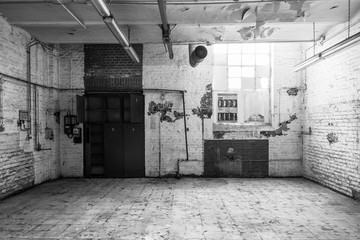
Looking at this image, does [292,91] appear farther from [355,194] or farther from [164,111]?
[164,111]

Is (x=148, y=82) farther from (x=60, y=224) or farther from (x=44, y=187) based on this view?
(x=60, y=224)

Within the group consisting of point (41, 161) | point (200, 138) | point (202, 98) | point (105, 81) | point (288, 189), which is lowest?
point (288, 189)

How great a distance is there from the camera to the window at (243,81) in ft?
26.8

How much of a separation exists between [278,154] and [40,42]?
6.87 metres

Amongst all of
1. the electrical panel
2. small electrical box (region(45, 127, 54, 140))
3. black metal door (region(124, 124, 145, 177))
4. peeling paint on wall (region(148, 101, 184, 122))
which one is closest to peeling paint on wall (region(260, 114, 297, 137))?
the electrical panel

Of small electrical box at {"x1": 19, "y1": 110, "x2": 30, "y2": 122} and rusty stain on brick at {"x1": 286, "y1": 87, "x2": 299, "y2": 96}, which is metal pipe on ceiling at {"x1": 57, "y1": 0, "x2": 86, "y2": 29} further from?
rusty stain on brick at {"x1": 286, "y1": 87, "x2": 299, "y2": 96}

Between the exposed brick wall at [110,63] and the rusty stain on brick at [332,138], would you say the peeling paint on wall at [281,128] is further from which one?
the exposed brick wall at [110,63]

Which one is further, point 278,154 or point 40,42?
point 278,154

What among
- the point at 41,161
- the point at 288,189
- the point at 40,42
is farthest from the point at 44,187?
the point at 288,189

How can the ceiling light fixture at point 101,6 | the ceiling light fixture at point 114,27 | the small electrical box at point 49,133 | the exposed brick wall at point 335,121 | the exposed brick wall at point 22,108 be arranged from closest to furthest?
the ceiling light fixture at point 101,6
the ceiling light fixture at point 114,27
the exposed brick wall at point 335,121
the exposed brick wall at point 22,108
the small electrical box at point 49,133

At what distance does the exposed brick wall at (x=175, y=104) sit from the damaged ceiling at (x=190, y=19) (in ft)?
3.67

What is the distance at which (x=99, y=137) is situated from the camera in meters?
7.99

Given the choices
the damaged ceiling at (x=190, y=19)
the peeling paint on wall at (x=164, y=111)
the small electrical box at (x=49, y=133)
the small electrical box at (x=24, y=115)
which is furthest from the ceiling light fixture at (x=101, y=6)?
the small electrical box at (x=49, y=133)

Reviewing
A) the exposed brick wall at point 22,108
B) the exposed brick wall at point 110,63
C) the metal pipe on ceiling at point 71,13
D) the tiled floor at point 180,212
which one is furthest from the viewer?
the exposed brick wall at point 110,63
